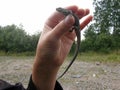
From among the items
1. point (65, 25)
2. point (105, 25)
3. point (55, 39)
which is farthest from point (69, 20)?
point (105, 25)

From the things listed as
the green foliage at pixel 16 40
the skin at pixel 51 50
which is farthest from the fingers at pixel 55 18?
the green foliage at pixel 16 40

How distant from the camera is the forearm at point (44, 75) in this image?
1.58 metres

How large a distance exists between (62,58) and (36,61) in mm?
129

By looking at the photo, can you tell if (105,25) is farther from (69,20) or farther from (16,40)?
(69,20)

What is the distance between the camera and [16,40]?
79.0ft

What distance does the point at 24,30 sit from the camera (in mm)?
25453

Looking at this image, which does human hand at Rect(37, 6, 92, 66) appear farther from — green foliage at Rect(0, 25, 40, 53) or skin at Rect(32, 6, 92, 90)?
green foliage at Rect(0, 25, 40, 53)

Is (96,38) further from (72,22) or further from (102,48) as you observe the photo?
(72,22)

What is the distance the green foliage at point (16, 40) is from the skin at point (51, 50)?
2093 cm

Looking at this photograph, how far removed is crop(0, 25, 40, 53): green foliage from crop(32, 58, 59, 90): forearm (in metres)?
20.9

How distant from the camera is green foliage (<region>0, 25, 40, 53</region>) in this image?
906 inches

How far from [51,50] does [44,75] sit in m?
0.17

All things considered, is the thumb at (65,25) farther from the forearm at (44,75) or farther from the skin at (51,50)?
the forearm at (44,75)

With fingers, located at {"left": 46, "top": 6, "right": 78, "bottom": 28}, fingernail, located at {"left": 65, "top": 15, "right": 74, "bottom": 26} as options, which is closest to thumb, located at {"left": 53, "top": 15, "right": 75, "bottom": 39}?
fingernail, located at {"left": 65, "top": 15, "right": 74, "bottom": 26}
